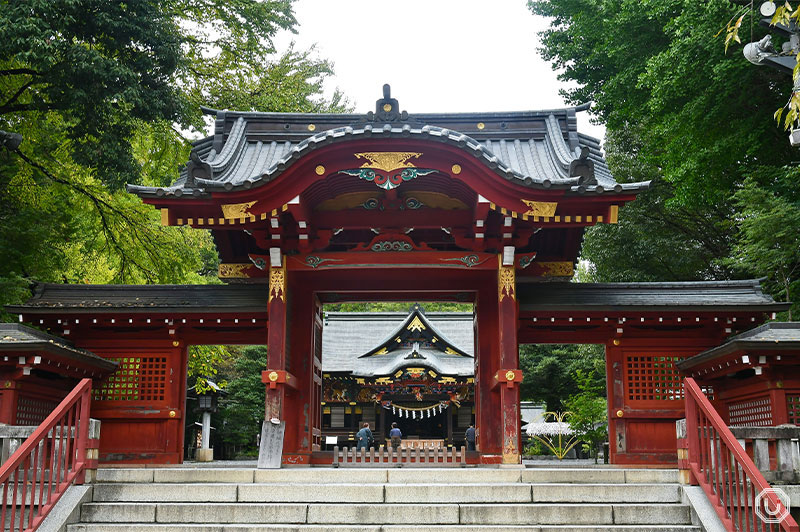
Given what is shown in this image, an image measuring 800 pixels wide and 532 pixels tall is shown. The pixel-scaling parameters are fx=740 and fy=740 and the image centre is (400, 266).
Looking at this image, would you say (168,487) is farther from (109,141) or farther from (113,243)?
(113,243)

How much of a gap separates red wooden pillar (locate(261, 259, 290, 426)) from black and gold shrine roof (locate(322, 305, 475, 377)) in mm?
12509

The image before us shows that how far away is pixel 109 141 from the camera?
12.9 m

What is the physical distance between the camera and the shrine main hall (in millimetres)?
9664

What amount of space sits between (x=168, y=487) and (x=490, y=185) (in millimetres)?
5301

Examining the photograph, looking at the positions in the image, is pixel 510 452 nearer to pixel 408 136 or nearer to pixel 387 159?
pixel 387 159

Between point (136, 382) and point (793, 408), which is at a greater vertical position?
point (136, 382)

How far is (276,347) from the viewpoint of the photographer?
9938mm

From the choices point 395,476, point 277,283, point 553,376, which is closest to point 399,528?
point 395,476

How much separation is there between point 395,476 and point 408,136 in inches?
166

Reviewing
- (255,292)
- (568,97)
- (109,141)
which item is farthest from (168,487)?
(568,97)

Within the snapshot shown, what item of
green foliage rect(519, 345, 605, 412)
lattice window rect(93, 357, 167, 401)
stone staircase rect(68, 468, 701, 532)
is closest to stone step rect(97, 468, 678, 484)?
stone staircase rect(68, 468, 701, 532)

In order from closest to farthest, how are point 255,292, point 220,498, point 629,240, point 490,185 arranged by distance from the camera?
1. point 220,498
2. point 490,185
3. point 255,292
4. point 629,240

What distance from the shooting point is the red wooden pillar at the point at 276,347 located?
966 cm

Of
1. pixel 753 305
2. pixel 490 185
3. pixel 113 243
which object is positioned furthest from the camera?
pixel 113 243
